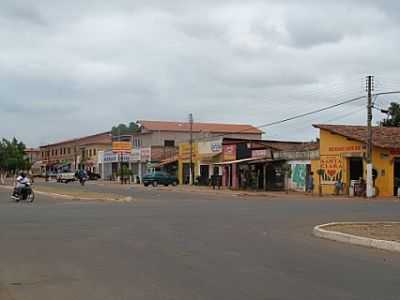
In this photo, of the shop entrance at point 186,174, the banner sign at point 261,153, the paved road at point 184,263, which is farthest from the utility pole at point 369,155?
the shop entrance at point 186,174

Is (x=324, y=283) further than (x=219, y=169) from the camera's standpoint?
No

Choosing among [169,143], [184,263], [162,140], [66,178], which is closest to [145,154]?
[162,140]

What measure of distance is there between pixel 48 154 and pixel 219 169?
101 meters

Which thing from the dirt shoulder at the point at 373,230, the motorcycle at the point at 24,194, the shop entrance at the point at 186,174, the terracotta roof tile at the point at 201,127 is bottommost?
the dirt shoulder at the point at 373,230

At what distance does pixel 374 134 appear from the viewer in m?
53.2

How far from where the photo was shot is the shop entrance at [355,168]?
5184cm

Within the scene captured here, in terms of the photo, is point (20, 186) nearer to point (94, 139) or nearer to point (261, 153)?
point (261, 153)

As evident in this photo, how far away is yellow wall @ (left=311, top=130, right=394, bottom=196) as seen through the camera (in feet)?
162

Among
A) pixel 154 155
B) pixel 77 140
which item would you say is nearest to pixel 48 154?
pixel 77 140

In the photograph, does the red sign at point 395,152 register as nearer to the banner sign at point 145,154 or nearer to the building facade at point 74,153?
the banner sign at point 145,154

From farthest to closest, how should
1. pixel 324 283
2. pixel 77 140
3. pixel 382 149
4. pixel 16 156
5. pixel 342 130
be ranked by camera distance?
1. pixel 77 140
2. pixel 16 156
3. pixel 342 130
4. pixel 382 149
5. pixel 324 283

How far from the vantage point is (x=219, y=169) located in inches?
2918

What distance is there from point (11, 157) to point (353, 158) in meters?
70.1

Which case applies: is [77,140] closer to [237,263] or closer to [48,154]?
[48,154]
